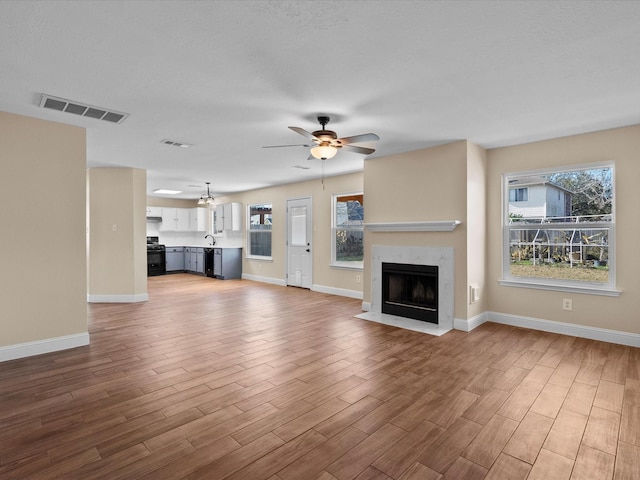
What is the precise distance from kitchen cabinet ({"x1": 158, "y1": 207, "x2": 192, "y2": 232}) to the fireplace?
25.1ft

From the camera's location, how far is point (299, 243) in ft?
25.3

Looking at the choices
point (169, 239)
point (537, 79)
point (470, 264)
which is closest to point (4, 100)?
point (537, 79)

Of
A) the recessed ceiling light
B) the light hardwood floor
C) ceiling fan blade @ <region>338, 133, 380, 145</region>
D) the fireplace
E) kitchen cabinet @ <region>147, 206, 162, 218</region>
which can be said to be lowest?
the light hardwood floor

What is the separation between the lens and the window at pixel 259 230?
28.7ft

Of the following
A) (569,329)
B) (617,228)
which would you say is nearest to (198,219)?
(569,329)

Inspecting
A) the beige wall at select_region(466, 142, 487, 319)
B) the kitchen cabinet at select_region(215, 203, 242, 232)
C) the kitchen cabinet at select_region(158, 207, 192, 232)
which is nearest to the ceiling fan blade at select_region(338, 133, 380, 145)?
the beige wall at select_region(466, 142, 487, 319)

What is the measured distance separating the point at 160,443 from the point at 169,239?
9691 mm

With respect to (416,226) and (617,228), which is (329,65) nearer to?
(416,226)

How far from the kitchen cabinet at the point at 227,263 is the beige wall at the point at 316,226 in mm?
424

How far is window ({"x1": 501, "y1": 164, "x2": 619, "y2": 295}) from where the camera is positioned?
154 inches

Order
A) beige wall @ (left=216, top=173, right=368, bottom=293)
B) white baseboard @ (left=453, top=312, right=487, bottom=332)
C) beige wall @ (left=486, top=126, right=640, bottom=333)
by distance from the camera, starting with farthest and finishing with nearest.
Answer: beige wall @ (left=216, top=173, right=368, bottom=293) → white baseboard @ (left=453, top=312, right=487, bottom=332) → beige wall @ (left=486, top=126, right=640, bottom=333)

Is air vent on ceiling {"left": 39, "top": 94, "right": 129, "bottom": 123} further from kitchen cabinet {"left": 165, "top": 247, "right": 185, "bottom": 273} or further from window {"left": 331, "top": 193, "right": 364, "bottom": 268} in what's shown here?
kitchen cabinet {"left": 165, "top": 247, "right": 185, "bottom": 273}

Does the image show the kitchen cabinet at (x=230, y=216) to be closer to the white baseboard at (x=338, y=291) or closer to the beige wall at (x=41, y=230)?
the white baseboard at (x=338, y=291)

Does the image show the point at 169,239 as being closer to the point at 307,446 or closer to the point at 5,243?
the point at 5,243
